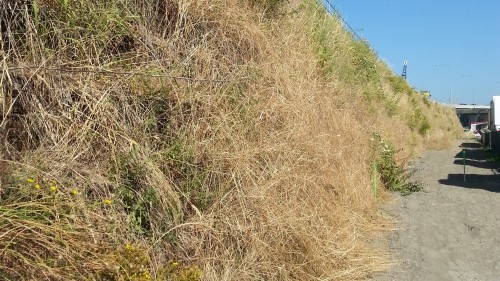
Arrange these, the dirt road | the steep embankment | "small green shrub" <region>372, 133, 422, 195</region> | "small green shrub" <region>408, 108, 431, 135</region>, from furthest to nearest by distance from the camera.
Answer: "small green shrub" <region>408, 108, 431, 135</region>, "small green shrub" <region>372, 133, 422, 195</region>, the dirt road, the steep embankment

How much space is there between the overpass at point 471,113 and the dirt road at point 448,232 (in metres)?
65.0

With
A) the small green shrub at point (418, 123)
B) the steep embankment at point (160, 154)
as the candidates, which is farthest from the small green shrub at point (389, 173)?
the small green shrub at point (418, 123)

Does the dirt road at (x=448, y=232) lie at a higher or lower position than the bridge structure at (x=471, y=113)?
lower

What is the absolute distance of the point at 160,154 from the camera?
16.9 ft

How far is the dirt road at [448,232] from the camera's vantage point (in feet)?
21.5

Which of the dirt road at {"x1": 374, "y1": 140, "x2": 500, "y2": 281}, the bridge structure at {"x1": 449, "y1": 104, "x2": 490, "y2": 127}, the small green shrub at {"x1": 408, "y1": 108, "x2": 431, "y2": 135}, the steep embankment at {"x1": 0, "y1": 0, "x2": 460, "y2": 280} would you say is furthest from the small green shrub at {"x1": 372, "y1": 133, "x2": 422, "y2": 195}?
the bridge structure at {"x1": 449, "y1": 104, "x2": 490, "y2": 127}

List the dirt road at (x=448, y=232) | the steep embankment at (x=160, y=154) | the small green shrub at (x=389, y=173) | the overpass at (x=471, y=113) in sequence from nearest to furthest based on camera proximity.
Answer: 1. the steep embankment at (x=160, y=154)
2. the dirt road at (x=448, y=232)
3. the small green shrub at (x=389, y=173)
4. the overpass at (x=471, y=113)

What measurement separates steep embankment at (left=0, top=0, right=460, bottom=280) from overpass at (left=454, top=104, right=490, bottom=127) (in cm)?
7175

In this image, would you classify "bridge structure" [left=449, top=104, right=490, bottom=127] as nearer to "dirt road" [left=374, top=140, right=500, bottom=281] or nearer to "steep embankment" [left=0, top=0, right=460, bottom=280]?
"dirt road" [left=374, top=140, right=500, bottom=281]

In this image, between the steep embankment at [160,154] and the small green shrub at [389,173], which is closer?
the steep embankment at [160,154]

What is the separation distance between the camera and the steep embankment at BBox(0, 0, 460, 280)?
402 centimetres

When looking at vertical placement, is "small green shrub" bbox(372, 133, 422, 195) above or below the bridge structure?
below

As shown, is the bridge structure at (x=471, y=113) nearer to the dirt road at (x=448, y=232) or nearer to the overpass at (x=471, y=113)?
the overpass at (x=471, y=113)

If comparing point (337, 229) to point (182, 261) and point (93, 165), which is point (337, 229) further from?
point (93, 165)
